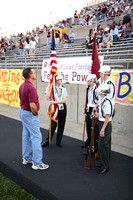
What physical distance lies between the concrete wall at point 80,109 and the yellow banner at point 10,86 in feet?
3.62

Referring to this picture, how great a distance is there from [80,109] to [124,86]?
2.34 m

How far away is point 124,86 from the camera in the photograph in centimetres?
662

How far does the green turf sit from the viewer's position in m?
3.65

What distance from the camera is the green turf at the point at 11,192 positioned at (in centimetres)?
365

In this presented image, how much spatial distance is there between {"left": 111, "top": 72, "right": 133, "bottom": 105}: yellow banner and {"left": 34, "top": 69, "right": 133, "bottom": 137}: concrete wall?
0.24 m

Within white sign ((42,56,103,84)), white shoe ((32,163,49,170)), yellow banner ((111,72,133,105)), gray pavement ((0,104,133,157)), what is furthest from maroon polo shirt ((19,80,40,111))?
white sign ((42,56,103,84))

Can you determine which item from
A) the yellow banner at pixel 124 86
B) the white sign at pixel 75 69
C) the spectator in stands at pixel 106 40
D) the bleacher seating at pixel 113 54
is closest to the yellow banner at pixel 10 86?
the bleacher seating at pixel 113 54

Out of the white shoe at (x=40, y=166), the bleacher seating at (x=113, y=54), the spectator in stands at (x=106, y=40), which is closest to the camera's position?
the white shoe at (x=40, y=166)

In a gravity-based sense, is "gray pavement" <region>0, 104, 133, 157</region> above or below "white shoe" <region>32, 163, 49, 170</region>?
below

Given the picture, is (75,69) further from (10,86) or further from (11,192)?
(11,192)

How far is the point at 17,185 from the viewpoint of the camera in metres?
4.11

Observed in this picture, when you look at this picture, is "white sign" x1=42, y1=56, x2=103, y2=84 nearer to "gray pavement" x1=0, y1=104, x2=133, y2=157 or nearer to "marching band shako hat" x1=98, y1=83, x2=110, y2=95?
"gray pavement" x1=0, y1=104, x2=133, y2=157

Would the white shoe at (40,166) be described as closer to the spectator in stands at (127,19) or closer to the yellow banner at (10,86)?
the yellow banner at (10,86)

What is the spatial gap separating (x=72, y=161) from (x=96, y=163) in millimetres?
536
